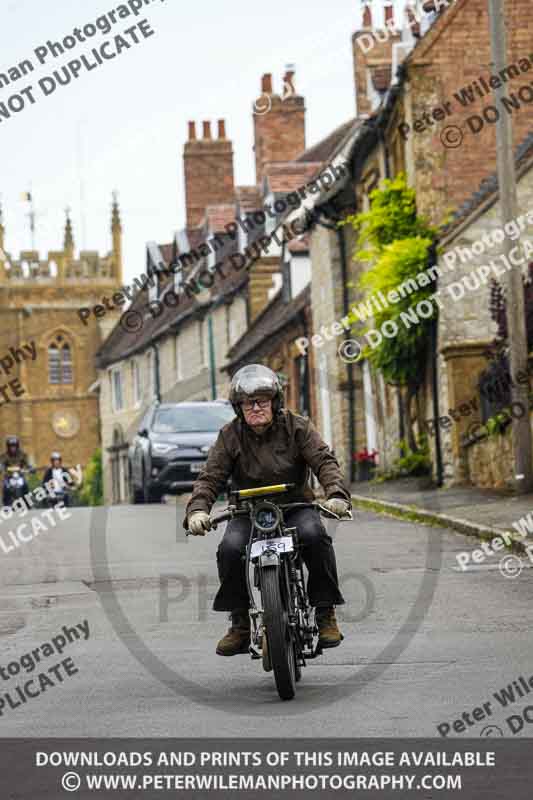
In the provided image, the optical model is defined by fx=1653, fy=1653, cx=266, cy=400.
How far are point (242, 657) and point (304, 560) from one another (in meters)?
1.61

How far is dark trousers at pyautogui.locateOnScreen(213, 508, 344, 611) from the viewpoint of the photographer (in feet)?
27.4

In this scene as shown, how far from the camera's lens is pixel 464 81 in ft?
93.8

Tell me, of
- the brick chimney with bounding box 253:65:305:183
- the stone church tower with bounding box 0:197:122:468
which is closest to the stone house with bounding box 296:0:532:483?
the brick chimney with bounding box 253:65:305:183

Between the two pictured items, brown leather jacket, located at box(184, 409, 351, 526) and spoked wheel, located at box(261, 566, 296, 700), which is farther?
brown leather jacket, located at box(184, 409, 351, 526)

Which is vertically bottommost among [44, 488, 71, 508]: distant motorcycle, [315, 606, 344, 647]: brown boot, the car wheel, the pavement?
[44, 488, 71, 508]: distant motorcycle

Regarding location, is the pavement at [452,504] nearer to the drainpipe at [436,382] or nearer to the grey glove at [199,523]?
the drainpipe at [436,382]

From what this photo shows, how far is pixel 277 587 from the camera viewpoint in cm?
789

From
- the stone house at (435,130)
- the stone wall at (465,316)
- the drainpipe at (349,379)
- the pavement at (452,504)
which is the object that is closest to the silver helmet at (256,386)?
the pavement at (452,504)

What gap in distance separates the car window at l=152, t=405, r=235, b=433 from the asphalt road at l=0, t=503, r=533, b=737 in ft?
38.3

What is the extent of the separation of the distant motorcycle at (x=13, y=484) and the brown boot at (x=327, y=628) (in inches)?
1016

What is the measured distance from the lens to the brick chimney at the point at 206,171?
193 feet

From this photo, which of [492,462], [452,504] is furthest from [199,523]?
[492,462]

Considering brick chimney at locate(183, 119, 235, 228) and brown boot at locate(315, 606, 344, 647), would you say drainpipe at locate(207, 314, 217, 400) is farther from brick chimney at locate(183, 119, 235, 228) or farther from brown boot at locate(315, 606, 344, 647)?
brown boot at locate(315, 606, 344, 647)

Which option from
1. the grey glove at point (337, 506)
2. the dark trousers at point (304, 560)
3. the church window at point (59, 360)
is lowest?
the dark trousers at point (304, 560)
